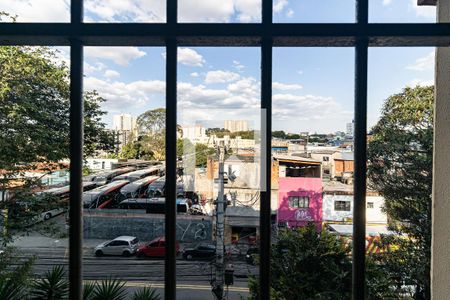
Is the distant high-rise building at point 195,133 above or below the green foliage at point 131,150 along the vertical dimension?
above

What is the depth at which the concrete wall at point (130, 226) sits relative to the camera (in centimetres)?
259

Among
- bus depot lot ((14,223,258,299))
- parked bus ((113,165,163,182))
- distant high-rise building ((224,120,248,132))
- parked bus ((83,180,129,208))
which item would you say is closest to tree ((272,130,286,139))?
distant high-rise building ((224,120,248,132))

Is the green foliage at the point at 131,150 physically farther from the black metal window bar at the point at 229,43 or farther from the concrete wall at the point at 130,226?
the black metal window bar at the point at 229,43

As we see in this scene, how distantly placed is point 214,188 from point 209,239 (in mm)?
1414

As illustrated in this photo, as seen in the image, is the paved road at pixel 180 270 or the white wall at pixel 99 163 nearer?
the white wall at pixel 99 163

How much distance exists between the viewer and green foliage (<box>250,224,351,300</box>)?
3.12 m

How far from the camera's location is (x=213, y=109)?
5.16 feet

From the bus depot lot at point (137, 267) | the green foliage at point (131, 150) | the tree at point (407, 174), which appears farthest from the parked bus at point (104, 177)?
the tree at point (407, 174)

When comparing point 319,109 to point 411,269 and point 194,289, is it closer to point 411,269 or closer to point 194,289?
point 411,269

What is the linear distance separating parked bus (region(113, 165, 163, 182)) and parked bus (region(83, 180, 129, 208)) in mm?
102

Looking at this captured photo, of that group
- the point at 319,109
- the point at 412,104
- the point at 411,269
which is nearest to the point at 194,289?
the point at 411,269

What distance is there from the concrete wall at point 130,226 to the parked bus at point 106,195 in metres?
0.14

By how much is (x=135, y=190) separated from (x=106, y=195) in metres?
0.56

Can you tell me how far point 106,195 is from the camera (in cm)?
252
